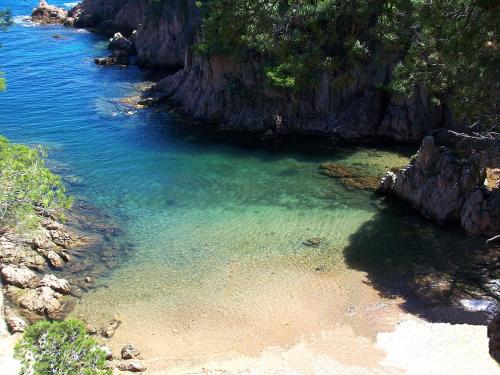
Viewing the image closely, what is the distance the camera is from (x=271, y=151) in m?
38.4

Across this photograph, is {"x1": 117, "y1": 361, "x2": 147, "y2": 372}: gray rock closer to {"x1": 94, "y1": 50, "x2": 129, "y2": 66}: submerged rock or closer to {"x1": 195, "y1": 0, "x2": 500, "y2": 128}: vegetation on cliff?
{"x1": 195, "y1": 0, "x2": 500, "y2": 128}: vegetation on cliff

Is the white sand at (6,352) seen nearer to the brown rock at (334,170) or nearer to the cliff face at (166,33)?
the brown rock at (334,170)

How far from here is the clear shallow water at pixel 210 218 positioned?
23.7 meters

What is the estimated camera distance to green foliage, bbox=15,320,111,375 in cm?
1394

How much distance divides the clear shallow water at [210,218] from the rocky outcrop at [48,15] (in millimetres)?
35998

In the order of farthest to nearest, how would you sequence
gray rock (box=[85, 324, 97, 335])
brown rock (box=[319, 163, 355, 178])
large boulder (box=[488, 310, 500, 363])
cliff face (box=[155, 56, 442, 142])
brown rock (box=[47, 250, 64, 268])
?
1. cliff face (box=[155, 56, 442, 142])
2. brown rock (box=[319, 163, 355, 178])
3. brown rock (box=[47, 250, 64, 268])
4. gray rock (box=[85, 324, 97, 335])
5. large boulder (box=[488, 310, 500, 363])

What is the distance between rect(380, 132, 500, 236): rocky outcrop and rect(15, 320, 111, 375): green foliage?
63.4 feet

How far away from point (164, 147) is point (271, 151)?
8.08 m

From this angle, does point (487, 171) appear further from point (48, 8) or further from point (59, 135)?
point (48, 8)

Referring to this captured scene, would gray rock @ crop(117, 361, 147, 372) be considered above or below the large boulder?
below

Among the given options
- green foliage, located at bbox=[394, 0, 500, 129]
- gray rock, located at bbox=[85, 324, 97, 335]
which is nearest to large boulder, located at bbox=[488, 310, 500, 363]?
green foliage, located at bbox=[394, 0, 500, 129]

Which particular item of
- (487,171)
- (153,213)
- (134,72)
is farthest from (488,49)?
(134,72)

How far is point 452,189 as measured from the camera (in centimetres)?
2756

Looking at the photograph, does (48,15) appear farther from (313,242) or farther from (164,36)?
(313,242)
